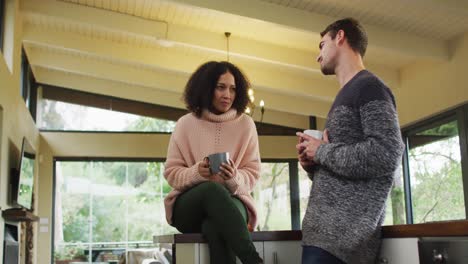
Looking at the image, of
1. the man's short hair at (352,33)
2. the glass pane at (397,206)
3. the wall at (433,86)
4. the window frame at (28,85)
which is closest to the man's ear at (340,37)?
the man's short hair at (352,33)

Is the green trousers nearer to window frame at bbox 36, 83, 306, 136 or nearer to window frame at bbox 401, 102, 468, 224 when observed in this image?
window frame at bbox 401, 102, 468, 224

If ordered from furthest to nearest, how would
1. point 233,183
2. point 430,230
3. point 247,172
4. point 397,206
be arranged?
point 397,206 → point 247,172 → point 233,183 → point 430,230

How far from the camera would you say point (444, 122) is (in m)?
5.86

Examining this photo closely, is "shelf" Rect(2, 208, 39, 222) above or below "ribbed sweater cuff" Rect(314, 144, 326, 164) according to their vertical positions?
below

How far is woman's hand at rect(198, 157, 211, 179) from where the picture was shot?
1857 millimetres

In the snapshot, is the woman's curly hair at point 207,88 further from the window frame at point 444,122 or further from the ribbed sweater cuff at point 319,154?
the window frame at point 444,122

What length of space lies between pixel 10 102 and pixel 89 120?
3.22 m

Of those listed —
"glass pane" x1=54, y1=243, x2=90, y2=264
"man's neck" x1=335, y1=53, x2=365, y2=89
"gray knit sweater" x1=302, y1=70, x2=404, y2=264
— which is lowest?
"glass pane" x1=54, y1=243, x2=90, y2=264

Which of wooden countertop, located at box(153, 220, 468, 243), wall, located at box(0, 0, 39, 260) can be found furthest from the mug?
wall, located at box(0, 0, 39, 260)

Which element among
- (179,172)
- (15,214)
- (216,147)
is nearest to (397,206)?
(15,214)

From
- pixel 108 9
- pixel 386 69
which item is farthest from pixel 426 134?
pixel 108 9

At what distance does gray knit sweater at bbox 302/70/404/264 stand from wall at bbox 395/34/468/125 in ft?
13.8

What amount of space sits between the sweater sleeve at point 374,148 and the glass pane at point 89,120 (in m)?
8.04

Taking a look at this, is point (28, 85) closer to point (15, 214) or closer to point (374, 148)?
point (15, 214)
